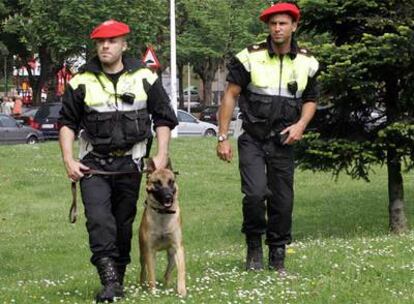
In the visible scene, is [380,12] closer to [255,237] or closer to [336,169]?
[336,169]

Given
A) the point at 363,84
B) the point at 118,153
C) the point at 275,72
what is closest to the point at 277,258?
the point at 275,72

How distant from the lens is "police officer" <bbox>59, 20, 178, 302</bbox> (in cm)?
639

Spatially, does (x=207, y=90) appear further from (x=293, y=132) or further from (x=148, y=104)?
(x=148, y=104)

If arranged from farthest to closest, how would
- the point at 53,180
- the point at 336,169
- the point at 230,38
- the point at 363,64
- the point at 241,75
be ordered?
the point at 230,38
the point at 53,180
the point at 336,169
the point at 363,64
the point at 241,75

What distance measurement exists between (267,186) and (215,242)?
602 centimetres

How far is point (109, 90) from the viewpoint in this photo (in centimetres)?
648

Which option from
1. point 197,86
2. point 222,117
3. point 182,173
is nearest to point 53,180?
point 182,173

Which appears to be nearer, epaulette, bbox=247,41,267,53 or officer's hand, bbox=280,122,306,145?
officer's hand, bbox=280,122,306,145

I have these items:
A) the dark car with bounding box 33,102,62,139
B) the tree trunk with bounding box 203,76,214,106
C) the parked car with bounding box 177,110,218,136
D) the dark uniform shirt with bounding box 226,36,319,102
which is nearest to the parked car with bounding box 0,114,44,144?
the dark car with bounding box 33,102,62,139

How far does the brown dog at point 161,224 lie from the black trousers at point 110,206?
18 cm

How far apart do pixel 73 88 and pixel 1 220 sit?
9.45m

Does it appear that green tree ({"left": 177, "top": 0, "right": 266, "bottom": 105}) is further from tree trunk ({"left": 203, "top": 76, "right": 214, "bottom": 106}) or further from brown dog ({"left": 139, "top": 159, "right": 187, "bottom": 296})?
brown dog ({"left": 139, "top": 159, "right": 187, "bottom": 296})

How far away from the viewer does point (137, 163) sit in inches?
261

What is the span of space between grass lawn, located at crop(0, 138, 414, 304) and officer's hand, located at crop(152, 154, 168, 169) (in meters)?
0.99
